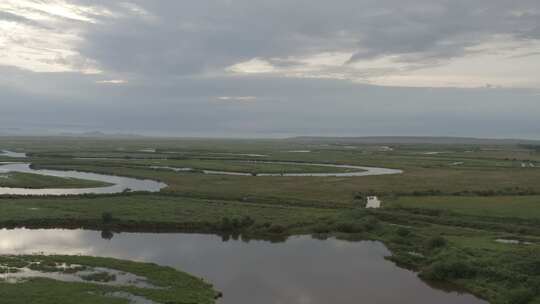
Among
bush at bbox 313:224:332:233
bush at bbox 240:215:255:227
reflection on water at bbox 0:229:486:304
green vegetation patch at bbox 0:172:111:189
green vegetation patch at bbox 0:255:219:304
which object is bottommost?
reflection on water at bbox 0:229:486:304

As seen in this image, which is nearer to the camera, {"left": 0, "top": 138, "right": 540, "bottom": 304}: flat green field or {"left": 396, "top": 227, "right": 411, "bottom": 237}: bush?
{"left": 0, "top": 138, "right": 540, "bottom": 304}: flat green field

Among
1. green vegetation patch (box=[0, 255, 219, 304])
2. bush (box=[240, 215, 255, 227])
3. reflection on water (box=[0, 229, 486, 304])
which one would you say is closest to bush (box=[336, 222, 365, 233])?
reflection on water (box=[0, 229, 486, 304])

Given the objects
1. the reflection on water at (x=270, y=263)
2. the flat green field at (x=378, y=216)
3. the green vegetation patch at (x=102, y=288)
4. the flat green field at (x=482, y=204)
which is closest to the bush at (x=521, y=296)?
the flat green field at (x=378, y=216)

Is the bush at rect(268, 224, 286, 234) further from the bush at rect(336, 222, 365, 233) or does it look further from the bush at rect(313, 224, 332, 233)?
the bush at rect(336, 222, 365, 233)

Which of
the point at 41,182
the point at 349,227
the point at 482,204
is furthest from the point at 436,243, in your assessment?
the point at 41,182

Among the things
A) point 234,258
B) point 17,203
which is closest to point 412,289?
point 234,258

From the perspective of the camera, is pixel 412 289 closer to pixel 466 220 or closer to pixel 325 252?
pixel 325 252

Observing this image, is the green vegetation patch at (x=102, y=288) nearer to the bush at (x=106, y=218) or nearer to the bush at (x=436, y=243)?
the bush at (x=106, y=218)
